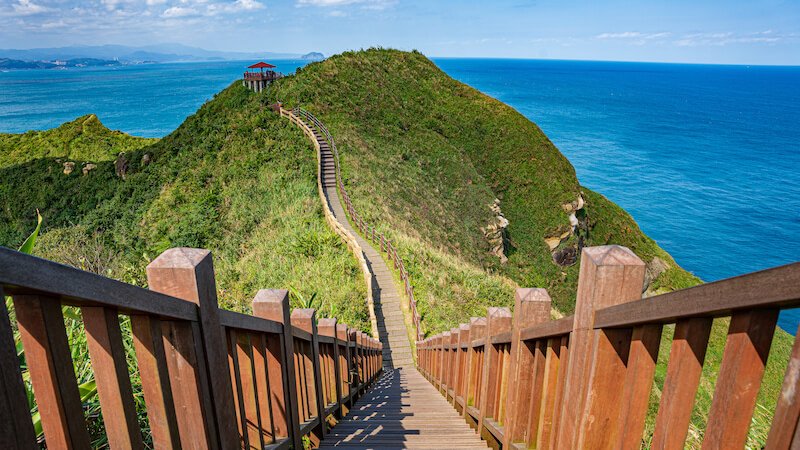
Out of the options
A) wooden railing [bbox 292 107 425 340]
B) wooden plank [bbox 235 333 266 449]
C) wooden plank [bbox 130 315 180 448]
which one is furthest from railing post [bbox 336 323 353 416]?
wooden railing [bbox 292 107 425 340]

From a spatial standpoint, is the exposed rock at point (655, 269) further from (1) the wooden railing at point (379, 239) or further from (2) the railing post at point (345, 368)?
(2) the railing post at point (345, 368)

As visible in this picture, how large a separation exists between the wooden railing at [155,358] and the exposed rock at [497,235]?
30040 mm

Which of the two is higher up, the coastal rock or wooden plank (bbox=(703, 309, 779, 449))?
wooden plank (bbox=(703, 309, 779, 449))

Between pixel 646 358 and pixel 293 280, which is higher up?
pixel 646 358

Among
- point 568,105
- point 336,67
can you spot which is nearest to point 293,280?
point 336,67

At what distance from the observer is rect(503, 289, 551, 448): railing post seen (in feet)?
9.50

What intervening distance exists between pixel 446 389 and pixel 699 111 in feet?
645

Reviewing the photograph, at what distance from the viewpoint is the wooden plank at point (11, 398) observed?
0.96m

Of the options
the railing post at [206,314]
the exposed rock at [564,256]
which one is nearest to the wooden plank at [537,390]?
the railing post at [206,314]

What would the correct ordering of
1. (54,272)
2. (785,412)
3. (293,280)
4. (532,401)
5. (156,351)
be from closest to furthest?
1. (785,412)
2. (54,272)
3. (156,351)
4. (532,401)
5. (293,280)

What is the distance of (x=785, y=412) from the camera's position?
99 cm

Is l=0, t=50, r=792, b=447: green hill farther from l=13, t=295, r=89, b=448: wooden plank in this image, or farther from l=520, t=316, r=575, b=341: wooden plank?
l=13, t=295, r=89, b=448: wooden plank

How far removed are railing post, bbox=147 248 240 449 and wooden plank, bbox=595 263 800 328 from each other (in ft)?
5.14

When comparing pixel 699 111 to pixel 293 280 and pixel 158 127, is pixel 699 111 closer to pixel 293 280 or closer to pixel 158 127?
pixel 158 127
